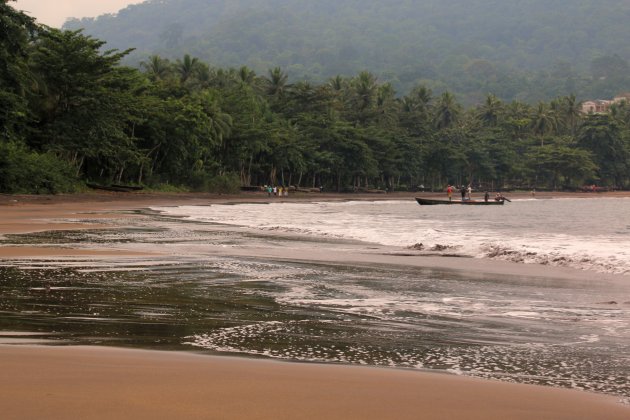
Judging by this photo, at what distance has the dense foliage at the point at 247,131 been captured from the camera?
167 feet

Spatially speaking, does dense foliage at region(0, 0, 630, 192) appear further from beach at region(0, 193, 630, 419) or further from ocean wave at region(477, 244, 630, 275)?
beach at region(0, 193, 630, 419)

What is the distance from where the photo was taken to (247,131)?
253 feet

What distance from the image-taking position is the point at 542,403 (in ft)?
15.7

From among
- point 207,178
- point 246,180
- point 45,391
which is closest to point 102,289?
point 45,391

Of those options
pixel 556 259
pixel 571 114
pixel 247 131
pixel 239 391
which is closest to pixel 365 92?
pixel 247 131

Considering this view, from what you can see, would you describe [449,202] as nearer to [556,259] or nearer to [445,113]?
[556,259]

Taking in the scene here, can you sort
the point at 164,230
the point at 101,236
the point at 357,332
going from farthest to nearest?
the point at 164,230, the point at 101,236, the point at 357,332

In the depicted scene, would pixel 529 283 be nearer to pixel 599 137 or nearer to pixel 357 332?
pixel 357 332

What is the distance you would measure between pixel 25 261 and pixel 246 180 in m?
75.1

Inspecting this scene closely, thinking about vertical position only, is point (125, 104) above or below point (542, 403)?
above

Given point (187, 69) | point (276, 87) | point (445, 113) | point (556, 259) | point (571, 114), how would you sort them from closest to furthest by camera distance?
1. point (556, 259)
2. point (187, 69)
3. point (276, 87)
4. point (445, 113)
5. point (571, 114)

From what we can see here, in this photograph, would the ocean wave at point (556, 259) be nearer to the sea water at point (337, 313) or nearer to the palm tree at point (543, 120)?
the sea water at point (337, 313)

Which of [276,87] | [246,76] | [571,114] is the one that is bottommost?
[276,87]

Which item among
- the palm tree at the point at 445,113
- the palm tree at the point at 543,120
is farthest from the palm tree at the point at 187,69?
the palm tree at the point at 543,120
